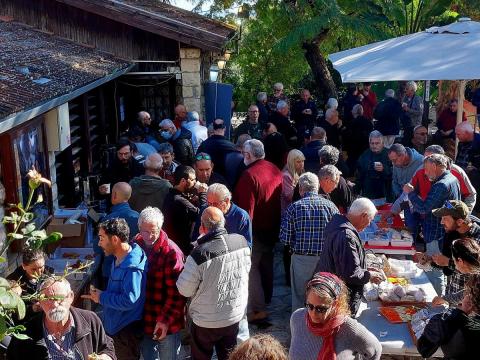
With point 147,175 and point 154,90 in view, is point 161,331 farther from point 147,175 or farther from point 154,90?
point 154,90

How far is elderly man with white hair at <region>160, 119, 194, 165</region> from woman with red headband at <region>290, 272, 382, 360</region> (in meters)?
5.26

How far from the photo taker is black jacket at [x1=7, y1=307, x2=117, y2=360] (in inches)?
160

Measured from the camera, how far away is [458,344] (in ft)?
12.5

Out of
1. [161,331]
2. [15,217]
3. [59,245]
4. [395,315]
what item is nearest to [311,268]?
[395,315]

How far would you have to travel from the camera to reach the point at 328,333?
12.9ft

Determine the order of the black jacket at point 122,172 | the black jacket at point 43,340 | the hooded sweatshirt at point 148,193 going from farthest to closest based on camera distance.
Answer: the black jacket at point 122,172 → the hooded sweatshirt at point 148,193 → the black jacket at point 43,340

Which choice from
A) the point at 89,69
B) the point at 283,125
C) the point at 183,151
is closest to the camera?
the point at 89,69

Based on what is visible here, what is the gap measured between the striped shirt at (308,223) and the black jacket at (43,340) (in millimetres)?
2499

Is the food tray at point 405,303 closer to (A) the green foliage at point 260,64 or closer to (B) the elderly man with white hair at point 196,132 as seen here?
(B) the elderly man with white hair at point 196,132

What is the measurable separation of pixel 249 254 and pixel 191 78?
714 centimetres

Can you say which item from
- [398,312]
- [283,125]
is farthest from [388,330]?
[283,125]

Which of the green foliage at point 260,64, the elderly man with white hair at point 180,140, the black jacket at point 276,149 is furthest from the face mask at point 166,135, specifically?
the green foliage at point 260,64

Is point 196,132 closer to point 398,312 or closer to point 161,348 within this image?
point 161,348

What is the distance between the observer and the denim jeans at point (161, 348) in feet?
17.1
